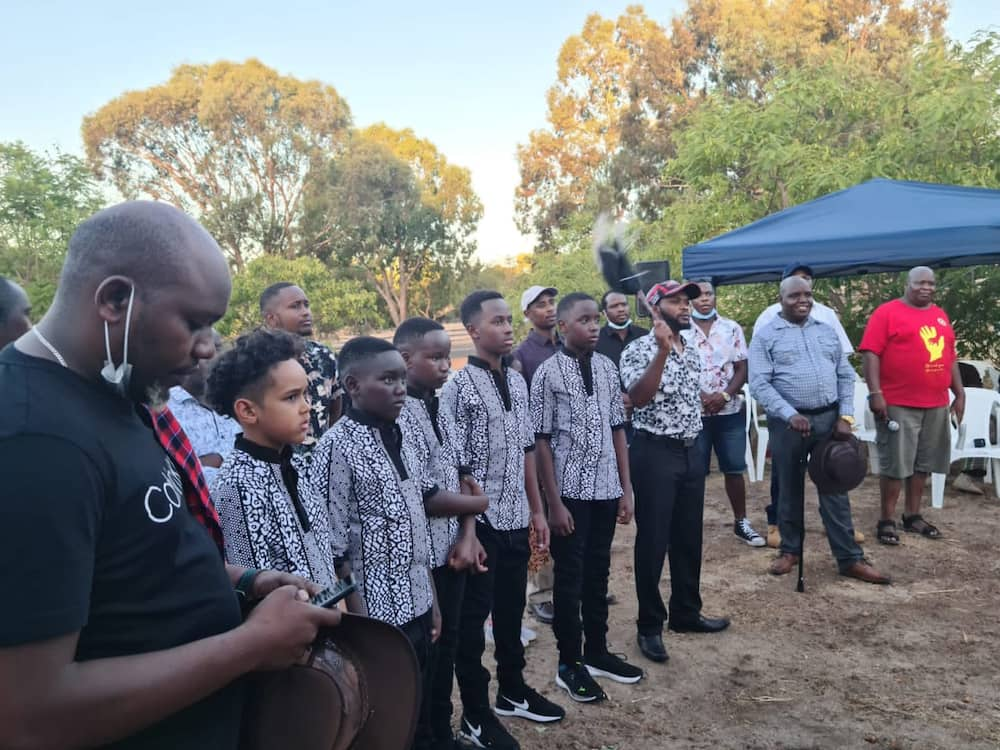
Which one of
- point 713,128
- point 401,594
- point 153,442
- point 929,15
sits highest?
point 929,15

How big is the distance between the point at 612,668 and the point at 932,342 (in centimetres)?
410

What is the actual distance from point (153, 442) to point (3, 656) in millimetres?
392

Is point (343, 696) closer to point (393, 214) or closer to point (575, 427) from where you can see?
point (575, 427)

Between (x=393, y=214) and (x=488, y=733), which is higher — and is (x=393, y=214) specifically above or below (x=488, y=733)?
above

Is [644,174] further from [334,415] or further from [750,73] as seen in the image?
[334,415]

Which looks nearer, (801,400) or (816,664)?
(816,664)

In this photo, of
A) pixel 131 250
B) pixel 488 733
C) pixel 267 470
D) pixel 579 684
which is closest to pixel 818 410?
pixel 579 684

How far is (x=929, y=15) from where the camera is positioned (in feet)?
102

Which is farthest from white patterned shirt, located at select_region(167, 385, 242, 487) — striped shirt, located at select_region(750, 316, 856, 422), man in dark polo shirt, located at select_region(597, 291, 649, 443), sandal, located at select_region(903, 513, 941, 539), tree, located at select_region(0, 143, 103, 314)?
tree, located at select_region(0, 143, 103, 314)

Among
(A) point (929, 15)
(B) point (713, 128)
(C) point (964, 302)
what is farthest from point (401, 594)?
(A) point (929, 15)

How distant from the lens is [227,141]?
29766 mm

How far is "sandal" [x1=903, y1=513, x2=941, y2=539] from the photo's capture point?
6348 millimetres

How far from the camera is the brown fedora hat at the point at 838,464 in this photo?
203 inches

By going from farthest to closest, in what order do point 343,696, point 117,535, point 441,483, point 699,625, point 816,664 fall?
point 699,625 < point 816,664 < point 441,483 < point 343,696 < point 117,535
